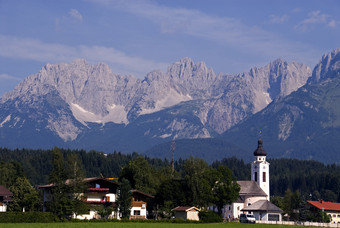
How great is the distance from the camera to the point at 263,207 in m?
153

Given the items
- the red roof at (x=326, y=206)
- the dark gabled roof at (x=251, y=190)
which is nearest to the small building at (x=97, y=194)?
the dark gabled roof at (x=251, y=190)

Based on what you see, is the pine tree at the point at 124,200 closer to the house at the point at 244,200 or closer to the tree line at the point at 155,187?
the tree line at the point at 155,187

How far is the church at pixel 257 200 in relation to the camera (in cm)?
15238

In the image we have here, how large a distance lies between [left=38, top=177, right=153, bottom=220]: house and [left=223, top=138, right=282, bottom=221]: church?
23941 millimetres

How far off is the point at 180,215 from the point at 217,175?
16.3 m

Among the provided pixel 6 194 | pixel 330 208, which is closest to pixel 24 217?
pixel 6 194

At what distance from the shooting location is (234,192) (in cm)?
14412

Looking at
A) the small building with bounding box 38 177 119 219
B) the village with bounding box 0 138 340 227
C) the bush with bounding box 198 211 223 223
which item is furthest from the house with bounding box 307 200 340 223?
the small building with bounding box 38 177 119 219

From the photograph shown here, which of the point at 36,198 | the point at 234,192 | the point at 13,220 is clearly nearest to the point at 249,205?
the point at 234,192

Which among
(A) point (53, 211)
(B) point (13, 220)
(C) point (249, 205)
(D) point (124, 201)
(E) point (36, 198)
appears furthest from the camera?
(C) point (249, 205)

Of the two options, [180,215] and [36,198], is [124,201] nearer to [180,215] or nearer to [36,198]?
[180,215]

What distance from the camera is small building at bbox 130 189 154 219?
448 feet

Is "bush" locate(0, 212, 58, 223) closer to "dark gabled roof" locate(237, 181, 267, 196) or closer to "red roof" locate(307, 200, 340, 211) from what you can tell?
"dark gabled roof" locate(237, 181, 267, 196)

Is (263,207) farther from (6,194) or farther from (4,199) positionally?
(4,199)
